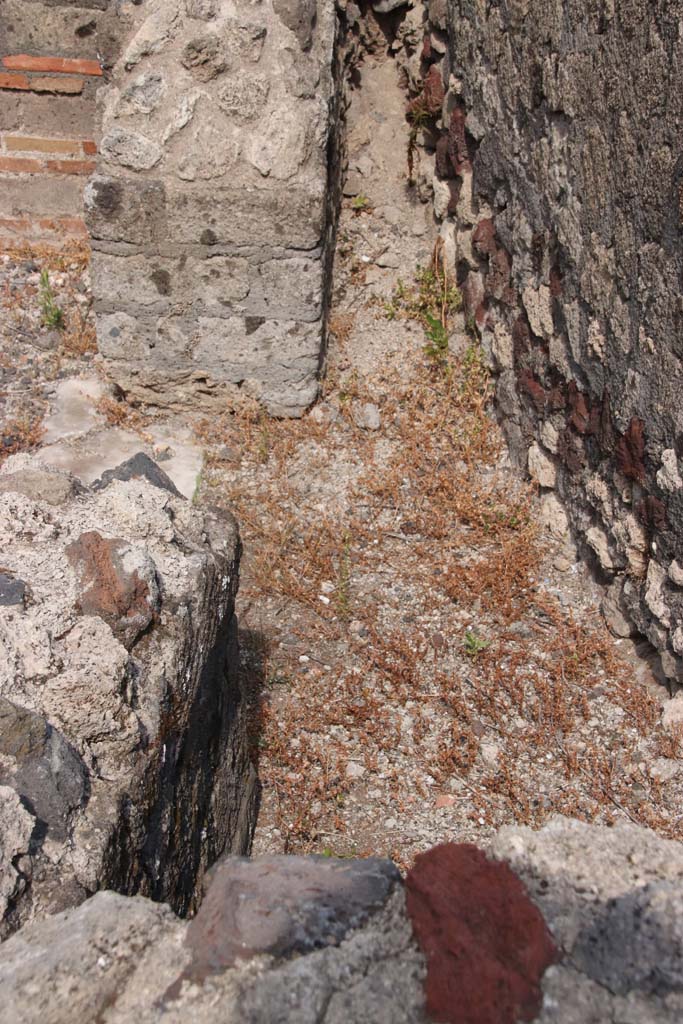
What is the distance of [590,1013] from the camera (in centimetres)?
100

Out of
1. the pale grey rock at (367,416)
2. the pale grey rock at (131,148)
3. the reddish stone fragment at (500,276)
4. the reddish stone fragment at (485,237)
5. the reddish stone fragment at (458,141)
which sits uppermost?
the reddish stone fragment at (458,141)

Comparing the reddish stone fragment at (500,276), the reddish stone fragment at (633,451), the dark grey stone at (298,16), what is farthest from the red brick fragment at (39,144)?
the reddish stone fragment at (633,451)

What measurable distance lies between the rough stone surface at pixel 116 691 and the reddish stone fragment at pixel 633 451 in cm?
131

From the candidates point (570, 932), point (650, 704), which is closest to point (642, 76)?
point (650, 704)

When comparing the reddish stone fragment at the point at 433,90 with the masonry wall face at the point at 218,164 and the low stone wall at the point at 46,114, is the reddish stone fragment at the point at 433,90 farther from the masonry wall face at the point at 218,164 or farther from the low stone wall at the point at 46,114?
the low stone wall at the point at 46,114

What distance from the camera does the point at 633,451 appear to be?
260cm

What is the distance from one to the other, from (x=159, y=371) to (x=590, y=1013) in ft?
10.7

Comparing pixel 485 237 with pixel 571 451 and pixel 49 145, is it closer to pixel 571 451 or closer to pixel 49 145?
pixel 571 451

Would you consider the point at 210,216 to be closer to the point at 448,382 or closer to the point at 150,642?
the point at 448,382

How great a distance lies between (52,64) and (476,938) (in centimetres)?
452

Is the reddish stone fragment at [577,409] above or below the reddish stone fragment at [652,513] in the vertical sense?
above

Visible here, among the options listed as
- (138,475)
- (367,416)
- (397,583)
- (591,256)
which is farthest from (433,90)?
(138,475)

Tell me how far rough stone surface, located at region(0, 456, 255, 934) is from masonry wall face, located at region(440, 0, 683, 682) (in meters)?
1.33

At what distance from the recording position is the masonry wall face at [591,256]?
2350mm
